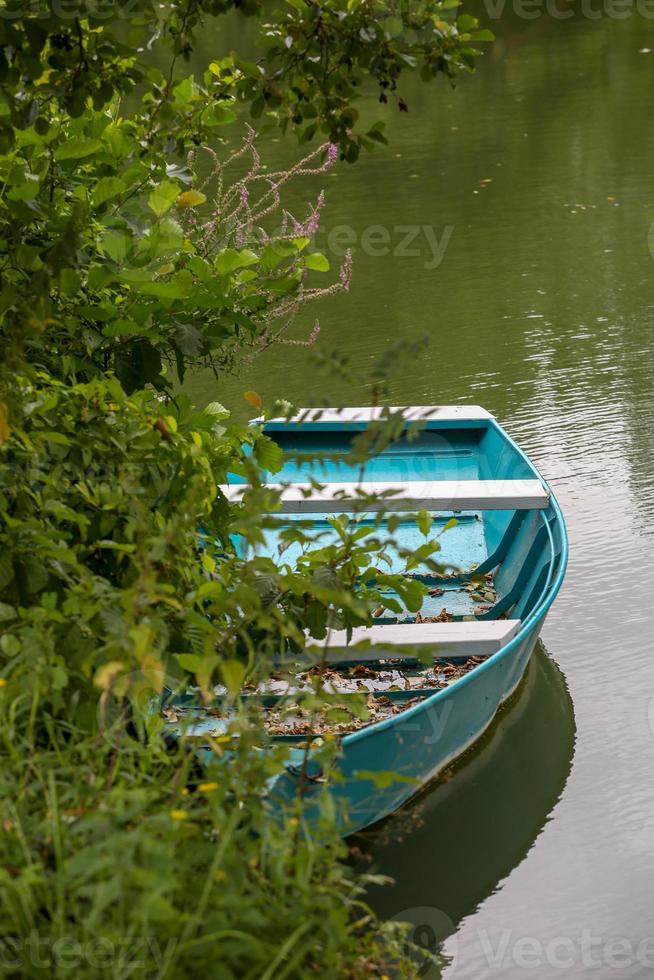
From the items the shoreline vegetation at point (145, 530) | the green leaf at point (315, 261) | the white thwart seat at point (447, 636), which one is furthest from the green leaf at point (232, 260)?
the white thwart seat at point (447, 636)

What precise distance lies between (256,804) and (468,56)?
1878 mm

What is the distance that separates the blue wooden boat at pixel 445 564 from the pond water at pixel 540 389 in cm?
23

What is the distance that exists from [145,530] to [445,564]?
30.4 inches

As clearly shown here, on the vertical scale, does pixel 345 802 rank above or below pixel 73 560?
below

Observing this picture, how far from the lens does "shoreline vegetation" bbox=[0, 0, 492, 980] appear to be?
2.07 metres

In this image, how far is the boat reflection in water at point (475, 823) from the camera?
12.8 ft

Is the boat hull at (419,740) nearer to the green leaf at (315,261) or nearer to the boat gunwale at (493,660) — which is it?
the boat gunwale at (493,660)

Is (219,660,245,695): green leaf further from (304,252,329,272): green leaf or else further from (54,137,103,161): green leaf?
(54,137,103,161): green leaf

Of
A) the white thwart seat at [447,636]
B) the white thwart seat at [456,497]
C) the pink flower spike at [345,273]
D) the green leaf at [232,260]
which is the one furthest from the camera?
the white thwart seat at [456,497]

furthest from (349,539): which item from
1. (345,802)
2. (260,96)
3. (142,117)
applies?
(142,117)

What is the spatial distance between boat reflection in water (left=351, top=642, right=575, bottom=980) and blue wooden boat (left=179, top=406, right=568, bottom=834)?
0.13m

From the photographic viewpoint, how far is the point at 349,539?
9.96ft

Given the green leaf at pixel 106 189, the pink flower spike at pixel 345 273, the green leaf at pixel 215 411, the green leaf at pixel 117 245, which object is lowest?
the green leaf at pixel 215 411

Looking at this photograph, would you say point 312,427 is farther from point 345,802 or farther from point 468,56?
point 345,802
